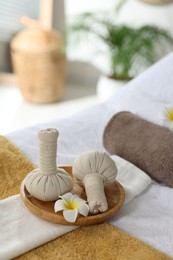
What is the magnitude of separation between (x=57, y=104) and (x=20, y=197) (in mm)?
1925

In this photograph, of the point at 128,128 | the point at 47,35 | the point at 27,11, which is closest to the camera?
the point at 128,128

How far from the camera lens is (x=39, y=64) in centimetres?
282

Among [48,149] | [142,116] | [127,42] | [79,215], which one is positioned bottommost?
[127,42]

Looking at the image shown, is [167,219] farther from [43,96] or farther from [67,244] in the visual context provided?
[43,96]

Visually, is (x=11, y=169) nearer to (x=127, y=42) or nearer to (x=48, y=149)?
(x=48, y=149)

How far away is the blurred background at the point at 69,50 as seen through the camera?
264 cm

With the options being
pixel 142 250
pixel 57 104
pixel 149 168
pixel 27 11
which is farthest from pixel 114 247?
pixel 27 11

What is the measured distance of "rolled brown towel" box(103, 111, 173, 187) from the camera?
1174mm

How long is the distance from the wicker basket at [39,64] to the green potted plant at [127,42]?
0.21 m

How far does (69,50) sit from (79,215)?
242 centimetres

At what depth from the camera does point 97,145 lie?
4.72 ft

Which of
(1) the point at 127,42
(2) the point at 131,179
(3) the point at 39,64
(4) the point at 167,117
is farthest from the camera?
(3) the point at 39,64

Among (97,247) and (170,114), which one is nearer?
(97,247)

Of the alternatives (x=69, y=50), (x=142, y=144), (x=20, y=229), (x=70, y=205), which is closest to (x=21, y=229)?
(x=20, y=229)
